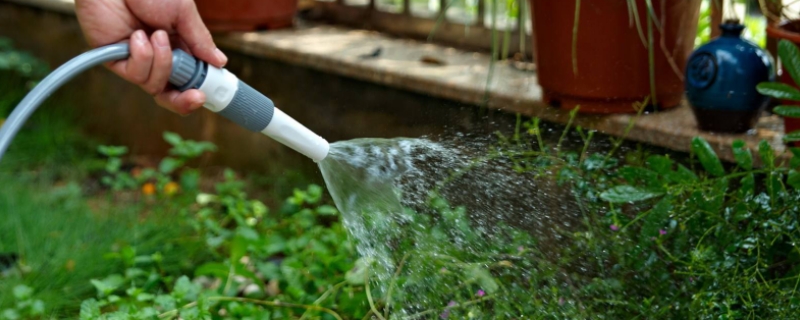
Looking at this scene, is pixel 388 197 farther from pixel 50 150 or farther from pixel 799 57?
pixel 50 150

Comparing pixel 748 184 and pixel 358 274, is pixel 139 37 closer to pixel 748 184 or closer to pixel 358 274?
pixel 358 274

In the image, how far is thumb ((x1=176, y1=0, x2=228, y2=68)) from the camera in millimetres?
1322

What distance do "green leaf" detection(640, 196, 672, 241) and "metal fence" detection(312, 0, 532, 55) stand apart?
120cm

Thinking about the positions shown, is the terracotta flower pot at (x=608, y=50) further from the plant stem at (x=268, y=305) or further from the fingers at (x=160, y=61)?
the fingers at (x=160, y=61)

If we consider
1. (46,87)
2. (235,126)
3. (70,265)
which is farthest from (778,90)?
(235,126)

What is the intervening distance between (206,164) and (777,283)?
2.32 metres

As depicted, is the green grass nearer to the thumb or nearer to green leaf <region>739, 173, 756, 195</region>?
the thumb

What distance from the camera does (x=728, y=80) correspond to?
6.17 feet

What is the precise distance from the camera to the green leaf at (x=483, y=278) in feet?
5.07

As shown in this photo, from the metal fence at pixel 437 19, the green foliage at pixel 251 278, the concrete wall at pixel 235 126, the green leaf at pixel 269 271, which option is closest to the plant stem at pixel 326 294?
the green foliage at pixel 251 278

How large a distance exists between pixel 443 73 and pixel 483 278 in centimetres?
107

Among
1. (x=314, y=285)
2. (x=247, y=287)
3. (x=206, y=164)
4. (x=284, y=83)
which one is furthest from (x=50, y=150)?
(x=314, y=285)

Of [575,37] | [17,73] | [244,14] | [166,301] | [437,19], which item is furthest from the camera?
[17,73]

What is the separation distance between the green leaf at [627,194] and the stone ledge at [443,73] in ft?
1.46
